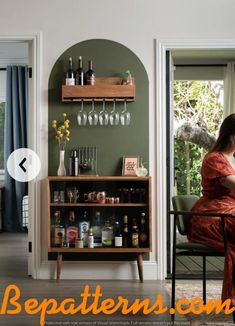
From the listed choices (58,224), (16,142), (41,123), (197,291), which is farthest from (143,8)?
(16,142)

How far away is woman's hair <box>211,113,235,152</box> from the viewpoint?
10.8 ft

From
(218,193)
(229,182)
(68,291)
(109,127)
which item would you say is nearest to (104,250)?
(68,291)

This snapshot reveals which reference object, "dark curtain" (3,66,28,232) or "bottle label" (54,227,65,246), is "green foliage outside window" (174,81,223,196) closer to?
"dark curtain" (3,66,28,232)

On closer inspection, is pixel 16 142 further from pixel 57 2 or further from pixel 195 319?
pixel 195 319

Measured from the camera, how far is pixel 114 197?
4848 millimetres

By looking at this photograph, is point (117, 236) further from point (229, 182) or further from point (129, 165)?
point (229, 182)

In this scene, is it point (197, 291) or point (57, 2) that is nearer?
point (197, 291)

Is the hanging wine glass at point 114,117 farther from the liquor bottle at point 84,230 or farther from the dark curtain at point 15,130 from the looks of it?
the dark curtain at point 15,130

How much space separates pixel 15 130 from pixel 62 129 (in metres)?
4.41

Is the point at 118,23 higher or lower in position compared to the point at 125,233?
higher

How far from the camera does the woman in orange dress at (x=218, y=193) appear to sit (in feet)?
10.7

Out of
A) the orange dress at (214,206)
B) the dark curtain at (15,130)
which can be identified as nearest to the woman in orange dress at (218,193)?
the orange dress at (214,206)

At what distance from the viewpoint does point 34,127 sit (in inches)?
193

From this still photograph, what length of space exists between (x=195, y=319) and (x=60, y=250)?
1603 millimetres
